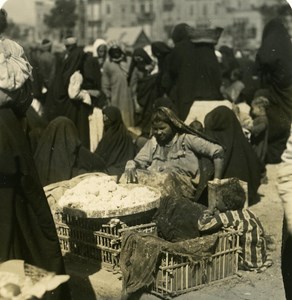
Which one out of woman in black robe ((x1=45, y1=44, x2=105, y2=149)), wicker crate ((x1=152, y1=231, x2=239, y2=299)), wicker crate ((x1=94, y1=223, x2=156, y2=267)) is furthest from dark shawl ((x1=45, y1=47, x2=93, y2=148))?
wicker crate ((x1=152, y1=231, x2=239, y2=299))

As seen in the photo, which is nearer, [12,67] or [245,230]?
[12,67]

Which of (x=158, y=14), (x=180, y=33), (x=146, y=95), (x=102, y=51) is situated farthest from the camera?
(x=102, y=51)

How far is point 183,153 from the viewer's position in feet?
17.2

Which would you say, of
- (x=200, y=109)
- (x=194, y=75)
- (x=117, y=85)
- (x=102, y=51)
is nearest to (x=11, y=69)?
(x=200, y=109)

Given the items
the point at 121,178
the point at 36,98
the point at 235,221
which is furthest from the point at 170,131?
the point at 36,98

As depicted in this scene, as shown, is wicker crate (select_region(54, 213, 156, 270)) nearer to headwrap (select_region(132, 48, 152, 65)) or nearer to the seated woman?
the seated woman

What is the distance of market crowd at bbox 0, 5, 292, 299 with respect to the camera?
3363 mm

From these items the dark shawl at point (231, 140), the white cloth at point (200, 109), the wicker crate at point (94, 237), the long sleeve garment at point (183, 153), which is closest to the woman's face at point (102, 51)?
the white cloth at point (200, 109)

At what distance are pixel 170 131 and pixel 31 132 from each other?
1.98 meters

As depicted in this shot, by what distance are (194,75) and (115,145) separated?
1.90 m

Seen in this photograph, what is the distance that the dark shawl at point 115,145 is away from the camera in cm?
671

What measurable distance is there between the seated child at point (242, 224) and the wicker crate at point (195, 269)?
78mm

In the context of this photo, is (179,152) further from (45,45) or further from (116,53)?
(45,45)

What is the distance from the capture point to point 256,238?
465 cm
